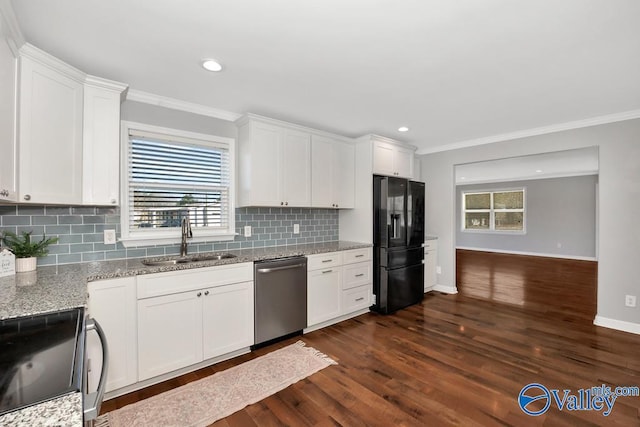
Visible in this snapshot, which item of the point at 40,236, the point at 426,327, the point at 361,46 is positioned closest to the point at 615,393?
the point at 426,327

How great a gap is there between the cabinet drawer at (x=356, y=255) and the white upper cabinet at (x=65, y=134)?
238 cm

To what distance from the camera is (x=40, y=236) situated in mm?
2186

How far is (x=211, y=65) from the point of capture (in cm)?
219

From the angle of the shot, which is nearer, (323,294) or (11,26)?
(11,26)

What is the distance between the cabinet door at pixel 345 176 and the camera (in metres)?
3.93

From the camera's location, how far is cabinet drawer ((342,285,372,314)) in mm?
3539

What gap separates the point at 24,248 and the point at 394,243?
3.50m

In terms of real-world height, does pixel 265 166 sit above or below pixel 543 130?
below

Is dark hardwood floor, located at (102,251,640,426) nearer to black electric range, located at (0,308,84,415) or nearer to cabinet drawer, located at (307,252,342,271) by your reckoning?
cabinet drawer, located at (307,252,342,271)

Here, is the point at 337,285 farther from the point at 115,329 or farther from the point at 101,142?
the point at 101,142

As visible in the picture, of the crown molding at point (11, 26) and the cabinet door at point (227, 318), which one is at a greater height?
the crown molding at point (11, 26)

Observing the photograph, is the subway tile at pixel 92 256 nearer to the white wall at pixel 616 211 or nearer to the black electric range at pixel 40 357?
the black electric range at pixel 40 357

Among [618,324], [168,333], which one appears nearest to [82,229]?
[168,333]

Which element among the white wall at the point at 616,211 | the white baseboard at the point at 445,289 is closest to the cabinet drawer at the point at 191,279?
the white baseboard at the point at 445,289
